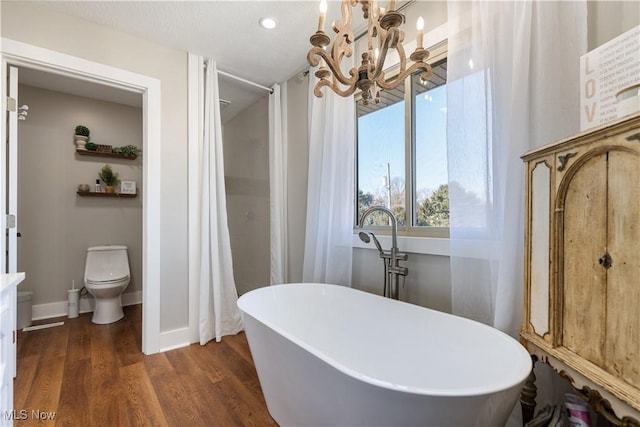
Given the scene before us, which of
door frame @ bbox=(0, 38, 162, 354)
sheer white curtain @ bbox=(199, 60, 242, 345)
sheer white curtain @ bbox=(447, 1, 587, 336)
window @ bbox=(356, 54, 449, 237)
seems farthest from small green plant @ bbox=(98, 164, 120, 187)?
sheer white curtain @ bbox=(447, 1, 587, 336)

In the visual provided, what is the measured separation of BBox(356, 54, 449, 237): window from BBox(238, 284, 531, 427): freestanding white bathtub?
0.61 m

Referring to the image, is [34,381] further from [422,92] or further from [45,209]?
[422,92]

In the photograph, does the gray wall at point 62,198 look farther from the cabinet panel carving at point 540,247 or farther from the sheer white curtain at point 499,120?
the cabinet panel carving at point 540,247

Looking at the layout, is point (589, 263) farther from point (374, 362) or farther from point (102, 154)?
point (102, 154)

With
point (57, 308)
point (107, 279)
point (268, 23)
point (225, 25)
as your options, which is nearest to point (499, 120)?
point (268, 23)

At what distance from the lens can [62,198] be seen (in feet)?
10.0

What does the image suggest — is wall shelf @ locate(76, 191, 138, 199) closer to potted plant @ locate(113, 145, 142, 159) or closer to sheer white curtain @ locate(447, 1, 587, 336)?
potted plant @ locate(113, 145, 142, 159)

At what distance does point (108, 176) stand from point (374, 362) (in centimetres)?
342

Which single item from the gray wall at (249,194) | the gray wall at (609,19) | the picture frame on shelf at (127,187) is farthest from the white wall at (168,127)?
the gray wall at (609,19)

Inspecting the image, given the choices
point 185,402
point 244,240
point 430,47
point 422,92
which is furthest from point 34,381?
point 430,47

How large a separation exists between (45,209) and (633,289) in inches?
168

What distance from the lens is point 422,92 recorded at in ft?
6.18

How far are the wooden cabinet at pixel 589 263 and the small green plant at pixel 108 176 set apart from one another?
12.7 ft

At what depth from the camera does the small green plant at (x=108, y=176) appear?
10.6ft
